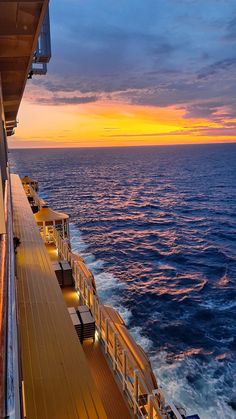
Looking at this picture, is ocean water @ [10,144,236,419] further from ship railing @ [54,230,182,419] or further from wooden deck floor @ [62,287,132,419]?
wooden deck floor @ [62,287,132,419]

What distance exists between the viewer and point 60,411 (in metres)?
3.35

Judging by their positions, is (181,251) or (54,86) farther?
(54,86)

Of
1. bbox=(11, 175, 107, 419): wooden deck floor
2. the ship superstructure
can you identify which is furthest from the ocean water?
bbox=(11, 175, 107, 419): wooden deck floor

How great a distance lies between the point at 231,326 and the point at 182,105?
77.0 metres

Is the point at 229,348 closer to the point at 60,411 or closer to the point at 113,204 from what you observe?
the point at 60,411

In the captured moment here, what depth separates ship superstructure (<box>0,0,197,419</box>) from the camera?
Answer: 2.40 meters

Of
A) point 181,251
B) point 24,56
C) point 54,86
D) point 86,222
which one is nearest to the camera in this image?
point 24,56

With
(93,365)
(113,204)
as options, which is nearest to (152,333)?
(93,365)

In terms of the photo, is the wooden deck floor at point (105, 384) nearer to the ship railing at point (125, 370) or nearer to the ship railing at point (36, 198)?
the ship railing at point (125, 370)

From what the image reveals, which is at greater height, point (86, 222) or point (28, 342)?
point (28, 342)

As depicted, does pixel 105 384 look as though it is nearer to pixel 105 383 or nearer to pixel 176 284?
pixel 105 383

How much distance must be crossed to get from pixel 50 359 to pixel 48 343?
0.33m

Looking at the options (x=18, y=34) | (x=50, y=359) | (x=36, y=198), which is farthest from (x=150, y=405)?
(x=36, y=198)

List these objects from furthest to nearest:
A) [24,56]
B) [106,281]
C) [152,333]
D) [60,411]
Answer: [106,281] → [152,333] → [24,56] → [60,411]
